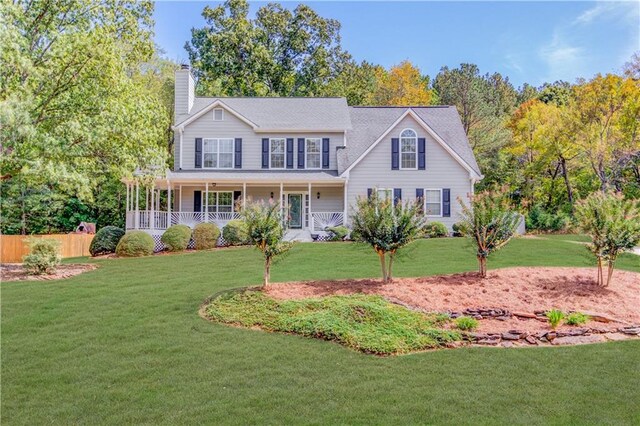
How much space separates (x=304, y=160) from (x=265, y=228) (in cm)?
1469

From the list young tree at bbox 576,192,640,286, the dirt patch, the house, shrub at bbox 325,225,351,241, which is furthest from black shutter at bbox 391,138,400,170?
the dirt patch

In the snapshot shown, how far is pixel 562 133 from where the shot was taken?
27562mm

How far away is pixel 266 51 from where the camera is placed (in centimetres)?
3694

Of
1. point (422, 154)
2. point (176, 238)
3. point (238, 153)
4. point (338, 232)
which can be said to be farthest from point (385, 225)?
point (238, 153)

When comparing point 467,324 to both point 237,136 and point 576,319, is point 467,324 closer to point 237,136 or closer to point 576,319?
point 576,319

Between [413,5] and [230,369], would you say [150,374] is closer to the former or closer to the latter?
[230,369]

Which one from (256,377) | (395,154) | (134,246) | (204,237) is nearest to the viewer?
(256,377)

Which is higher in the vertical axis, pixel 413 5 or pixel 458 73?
pixel 458 73

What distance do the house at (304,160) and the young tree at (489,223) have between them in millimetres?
10265

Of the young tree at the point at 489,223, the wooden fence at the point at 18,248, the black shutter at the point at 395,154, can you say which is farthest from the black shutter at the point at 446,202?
the wooden fence at the point at 18,248

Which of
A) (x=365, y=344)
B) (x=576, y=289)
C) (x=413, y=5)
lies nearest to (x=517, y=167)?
A: (x=413, y=5)

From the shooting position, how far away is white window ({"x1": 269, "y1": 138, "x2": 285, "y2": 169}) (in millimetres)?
24953

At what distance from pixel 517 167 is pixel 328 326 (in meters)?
27.7

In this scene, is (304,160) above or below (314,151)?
below
